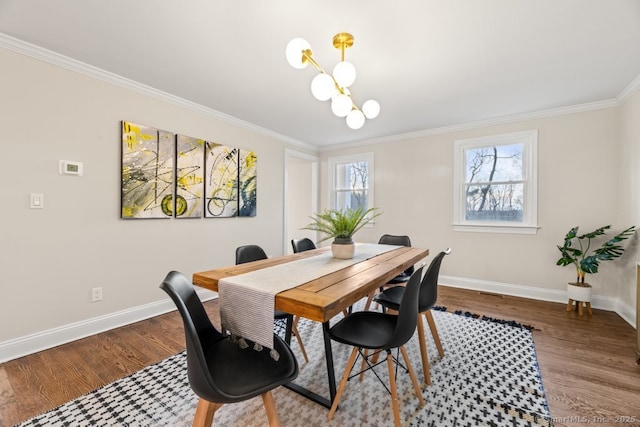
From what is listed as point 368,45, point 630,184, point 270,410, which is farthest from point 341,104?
point 630,184

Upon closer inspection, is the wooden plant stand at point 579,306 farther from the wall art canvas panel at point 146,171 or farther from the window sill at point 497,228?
the wall art canvas panel at point 146,171

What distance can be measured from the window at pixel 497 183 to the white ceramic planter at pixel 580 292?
0.78 metres

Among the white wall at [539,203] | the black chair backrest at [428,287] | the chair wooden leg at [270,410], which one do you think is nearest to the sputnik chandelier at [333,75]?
the black chair backrest at [428,287]

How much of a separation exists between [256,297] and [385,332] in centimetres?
77

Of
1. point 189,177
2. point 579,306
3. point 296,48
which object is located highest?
point 296,48

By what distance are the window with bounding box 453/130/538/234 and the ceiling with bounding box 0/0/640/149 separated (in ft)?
2.21

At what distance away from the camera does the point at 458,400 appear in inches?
65.6

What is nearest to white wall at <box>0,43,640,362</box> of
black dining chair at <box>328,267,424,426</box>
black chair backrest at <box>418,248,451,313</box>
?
black dining chair at <box>328,267,424,426</box>

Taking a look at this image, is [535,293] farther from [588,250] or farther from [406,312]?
[406,312]

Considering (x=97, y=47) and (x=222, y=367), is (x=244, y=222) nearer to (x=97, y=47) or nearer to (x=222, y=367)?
(x=97, y=47)

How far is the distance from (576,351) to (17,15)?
4.74 metres

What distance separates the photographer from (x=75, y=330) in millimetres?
2424

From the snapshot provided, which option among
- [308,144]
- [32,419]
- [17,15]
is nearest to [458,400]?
[32,419]

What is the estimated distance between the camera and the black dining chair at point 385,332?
141 centimetres
